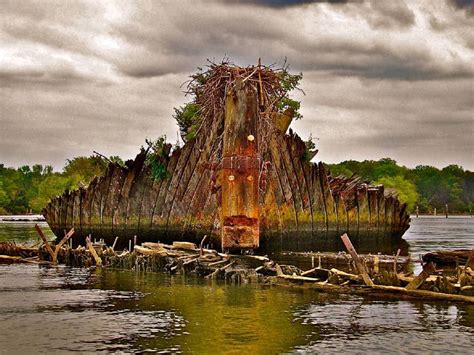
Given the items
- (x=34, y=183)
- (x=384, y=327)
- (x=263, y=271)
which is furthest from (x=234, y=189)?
(x=34, y=183)

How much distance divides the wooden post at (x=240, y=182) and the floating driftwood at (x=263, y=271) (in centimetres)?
253

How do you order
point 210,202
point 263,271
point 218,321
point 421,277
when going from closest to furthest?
point 218,321
point 421,277
point 263,271
point 210,202

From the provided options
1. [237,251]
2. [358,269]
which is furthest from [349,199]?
[358,269]

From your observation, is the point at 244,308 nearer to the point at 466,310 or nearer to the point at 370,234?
the point at 466,310

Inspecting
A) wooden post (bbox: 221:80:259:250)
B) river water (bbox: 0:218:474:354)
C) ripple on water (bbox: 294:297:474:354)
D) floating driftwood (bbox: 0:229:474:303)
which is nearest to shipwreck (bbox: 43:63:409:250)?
wooden post (bbox: 221:80:259:250)

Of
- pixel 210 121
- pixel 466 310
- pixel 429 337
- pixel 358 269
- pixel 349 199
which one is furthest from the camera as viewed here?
pixel 349 199

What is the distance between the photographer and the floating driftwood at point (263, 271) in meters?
19.7

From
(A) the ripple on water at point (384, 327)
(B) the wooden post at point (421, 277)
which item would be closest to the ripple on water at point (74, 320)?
(A) the ripple on water at point (384, 327)

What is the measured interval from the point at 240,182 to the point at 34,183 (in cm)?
16132

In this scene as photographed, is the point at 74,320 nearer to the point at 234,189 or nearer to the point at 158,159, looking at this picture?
the point at 234,189

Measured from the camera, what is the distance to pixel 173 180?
39.9 metres

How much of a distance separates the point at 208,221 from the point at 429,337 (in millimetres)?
21937

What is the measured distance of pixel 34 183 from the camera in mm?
184375

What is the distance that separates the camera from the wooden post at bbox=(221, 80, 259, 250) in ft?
97.6
